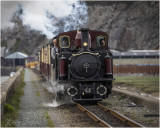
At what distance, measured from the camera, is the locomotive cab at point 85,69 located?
11742 mm

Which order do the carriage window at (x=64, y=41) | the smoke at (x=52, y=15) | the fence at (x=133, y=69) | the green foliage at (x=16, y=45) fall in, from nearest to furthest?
the carriage window at (x=64, y=41) < the smoke at (x=52, y=15) < the fence at (x=133, y=69) < the green foliage at (x=16, y=45)

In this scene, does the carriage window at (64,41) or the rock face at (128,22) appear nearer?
the carriage window at (64,41)

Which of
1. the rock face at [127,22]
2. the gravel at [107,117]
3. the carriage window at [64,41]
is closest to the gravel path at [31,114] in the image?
the gravel at [107,117]

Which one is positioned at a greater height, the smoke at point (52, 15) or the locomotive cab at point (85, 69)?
the smoke at point (52, 15)

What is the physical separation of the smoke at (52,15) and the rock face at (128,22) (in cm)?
2492

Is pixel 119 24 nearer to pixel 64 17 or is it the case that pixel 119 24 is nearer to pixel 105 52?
pixel 64 17

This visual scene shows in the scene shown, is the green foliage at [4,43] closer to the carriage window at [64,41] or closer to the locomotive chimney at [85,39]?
the carriage window at [64,41]

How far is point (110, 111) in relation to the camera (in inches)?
409

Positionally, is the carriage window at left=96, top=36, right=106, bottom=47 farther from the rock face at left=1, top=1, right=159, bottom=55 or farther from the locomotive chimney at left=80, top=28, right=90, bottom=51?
the rock face at left=1, top=1, right=159, bottom=55

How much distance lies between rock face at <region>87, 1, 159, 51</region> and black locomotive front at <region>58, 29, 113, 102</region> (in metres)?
40.2

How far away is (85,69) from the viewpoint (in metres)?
11.7

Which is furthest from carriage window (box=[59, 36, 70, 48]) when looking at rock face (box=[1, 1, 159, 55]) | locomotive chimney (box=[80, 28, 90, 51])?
rock face (box=[1, 1, 159, 55])

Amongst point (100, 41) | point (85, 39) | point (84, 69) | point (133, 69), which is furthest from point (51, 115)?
point (133, 69)

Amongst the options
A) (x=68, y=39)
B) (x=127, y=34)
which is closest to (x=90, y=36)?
(x=68, y=39)
